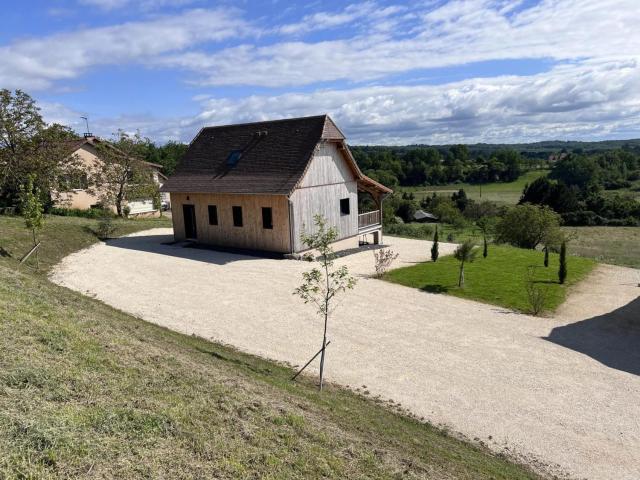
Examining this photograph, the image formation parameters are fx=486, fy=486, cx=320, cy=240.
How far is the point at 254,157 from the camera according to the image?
2764 centimetres

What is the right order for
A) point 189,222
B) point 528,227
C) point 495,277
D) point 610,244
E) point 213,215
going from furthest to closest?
point 610,244 < point 528,227 < point 189,222 < point 213,215 < point 495,277

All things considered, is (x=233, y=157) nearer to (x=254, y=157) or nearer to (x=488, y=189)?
(x=254, y=157)

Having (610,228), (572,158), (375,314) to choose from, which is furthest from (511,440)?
(572,158)

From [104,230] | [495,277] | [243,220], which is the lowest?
[495,277]

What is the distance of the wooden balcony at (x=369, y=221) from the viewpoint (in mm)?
30473

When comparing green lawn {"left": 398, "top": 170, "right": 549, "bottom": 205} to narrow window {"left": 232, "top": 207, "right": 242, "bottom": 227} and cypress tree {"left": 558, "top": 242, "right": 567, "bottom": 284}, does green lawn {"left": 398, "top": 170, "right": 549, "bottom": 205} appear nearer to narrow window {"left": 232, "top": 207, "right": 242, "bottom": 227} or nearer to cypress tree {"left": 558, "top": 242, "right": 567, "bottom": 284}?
narrow window {"left": 232, "top": 207, "right": 242, "bottom": 227}

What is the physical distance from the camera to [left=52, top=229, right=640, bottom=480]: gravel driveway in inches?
382

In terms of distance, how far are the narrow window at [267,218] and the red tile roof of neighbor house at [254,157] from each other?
1.19 meters

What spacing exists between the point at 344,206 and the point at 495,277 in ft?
33.8

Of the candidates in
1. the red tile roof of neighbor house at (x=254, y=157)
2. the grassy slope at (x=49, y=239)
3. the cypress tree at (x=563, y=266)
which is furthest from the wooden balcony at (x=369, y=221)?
the grassy slope at (x=49, y=239)

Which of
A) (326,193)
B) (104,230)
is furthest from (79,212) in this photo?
(326,193)

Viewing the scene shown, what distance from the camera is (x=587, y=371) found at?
40.9 ft

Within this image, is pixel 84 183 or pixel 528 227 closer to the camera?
pixel 528 227

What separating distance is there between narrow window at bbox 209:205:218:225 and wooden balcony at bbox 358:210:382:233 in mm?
8727
